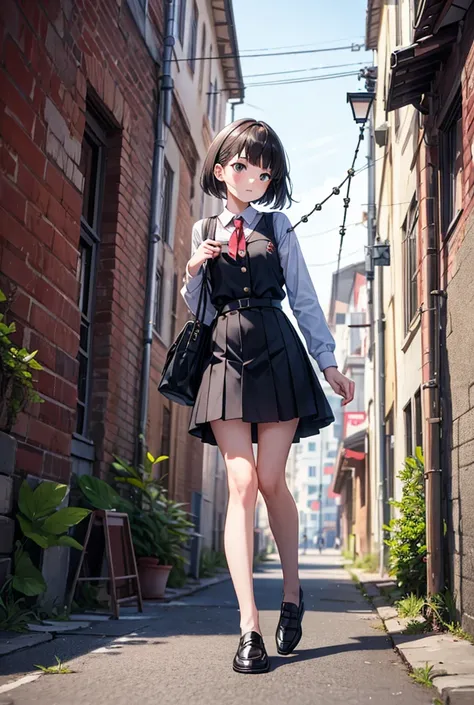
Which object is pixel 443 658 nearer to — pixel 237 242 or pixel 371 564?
pixel 237 242

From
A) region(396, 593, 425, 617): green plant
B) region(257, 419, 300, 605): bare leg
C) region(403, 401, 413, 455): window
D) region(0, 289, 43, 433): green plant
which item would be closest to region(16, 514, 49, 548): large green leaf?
region(0, 289, 43, 433): green plant

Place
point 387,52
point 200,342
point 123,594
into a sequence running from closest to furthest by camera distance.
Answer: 1. point 200,342
2. point 123,594
3. point 387,52

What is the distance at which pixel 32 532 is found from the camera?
16.4ft

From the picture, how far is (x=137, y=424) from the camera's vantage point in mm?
9391

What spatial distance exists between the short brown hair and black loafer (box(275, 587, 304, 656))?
6.04 ft

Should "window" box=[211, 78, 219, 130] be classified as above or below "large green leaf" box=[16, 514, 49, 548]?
above

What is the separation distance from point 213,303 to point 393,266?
31.0 ft

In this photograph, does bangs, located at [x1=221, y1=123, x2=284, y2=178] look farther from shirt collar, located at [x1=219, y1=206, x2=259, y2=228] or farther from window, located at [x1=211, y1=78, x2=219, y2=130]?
window, located at [x1=211, y1=78, x2=219, y2=130]

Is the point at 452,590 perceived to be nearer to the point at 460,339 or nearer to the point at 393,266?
the point at 460,339

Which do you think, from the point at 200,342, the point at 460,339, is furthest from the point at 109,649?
the point at 460,339

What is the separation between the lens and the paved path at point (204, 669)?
111 inches

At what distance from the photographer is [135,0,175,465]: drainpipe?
31.0ft

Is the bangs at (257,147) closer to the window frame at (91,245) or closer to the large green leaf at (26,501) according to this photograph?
the large green leaf at (26,501)

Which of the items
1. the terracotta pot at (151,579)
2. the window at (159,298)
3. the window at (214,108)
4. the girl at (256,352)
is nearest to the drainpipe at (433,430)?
the girl at (256,352)
